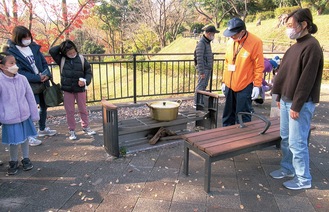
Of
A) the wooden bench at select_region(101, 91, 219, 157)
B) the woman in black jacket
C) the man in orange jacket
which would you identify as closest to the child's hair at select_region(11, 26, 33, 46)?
the woman in black jacket

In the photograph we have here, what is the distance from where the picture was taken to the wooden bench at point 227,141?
254 cm

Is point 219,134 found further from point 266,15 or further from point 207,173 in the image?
point 266,15

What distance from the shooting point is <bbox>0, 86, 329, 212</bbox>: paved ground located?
8.15 ft

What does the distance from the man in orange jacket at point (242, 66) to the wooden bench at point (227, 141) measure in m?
0.55

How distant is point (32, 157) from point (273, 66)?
489cm

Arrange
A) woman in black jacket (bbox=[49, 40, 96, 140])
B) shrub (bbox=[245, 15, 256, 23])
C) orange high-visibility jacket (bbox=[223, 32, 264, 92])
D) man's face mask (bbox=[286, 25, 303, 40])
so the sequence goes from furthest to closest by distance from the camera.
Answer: shrub (bbox=[245, 15, 256, 23]), woman in black jacket (bbox=[49, 40, 96, 140]), orange high-visibility jacket (bbox=[223, 32, 264, 92]), man's face mask (bbox=[286, 25, 303, 40])

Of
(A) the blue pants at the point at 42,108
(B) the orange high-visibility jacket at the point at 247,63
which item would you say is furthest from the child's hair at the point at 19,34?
(B) the orange high-visibility jacket at the point at 247,63

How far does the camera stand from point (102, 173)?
3068mm

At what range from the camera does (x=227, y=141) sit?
2.73m

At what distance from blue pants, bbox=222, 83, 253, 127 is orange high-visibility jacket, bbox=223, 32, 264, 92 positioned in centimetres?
8

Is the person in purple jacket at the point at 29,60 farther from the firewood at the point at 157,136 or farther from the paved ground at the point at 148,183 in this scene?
the firewood at the point at 157,136

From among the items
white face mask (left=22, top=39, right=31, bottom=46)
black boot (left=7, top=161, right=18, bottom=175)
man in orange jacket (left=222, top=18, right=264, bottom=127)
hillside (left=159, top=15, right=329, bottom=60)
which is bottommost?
black boot (left=7, top=161, right=18, bottom=175)

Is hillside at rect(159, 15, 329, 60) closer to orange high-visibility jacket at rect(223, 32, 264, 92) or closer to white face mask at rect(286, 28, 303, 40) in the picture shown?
orange high-visibility jacket at rect(223, 32, 264, 92)

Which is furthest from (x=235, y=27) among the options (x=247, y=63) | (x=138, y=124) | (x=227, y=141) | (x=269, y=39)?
(x=269, y=39)
